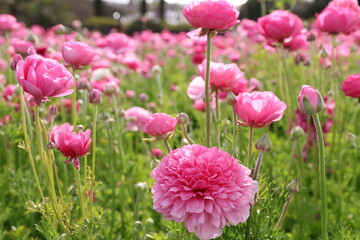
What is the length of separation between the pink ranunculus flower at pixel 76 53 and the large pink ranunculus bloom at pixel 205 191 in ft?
1.46

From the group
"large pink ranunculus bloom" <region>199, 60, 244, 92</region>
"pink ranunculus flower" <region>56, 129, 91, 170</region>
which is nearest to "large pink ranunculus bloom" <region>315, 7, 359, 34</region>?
"large pink ranunculus bloom" <region>199, 60, 244, 92</region>

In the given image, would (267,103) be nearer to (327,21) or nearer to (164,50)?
(327,21)

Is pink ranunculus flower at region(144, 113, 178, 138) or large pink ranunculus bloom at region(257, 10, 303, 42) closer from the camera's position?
pink ranunculus flower at region(144, 113, 178, 138)

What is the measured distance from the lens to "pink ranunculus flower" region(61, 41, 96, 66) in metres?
1.12

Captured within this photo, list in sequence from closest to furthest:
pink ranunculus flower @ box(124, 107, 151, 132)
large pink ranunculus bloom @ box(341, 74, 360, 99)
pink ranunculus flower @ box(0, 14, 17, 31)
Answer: large pink ranunculus bloom @ box(341, 74, 360, 99) < pink ranunculus flower @ box(124, 107, 151, 132) < pink ranunculus flower @ box(0, 14, 17, 31)

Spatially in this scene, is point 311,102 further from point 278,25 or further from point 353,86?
point 278,25

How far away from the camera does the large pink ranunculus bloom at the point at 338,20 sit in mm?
1616

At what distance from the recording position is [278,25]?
1.44 metres

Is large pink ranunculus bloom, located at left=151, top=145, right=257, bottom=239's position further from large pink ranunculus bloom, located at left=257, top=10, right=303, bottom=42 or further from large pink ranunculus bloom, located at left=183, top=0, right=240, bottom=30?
large pink ranunculus bloom, located at left=257, top=10, right=303, bottom=42

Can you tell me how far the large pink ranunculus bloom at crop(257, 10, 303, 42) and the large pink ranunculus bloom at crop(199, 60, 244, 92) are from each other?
508 mm

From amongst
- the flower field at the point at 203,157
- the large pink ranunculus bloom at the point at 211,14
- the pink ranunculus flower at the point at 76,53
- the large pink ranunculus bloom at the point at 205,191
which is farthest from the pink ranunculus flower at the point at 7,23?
the large pink ranunculus bloom at the point at 205,191

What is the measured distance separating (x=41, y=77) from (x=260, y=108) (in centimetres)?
45

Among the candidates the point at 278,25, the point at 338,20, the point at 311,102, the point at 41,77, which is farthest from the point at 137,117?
the point at 311,102

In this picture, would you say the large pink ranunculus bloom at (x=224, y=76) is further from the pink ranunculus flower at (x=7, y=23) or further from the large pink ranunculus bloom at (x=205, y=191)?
the pink ranunculus flower at (x=7, y=23)
